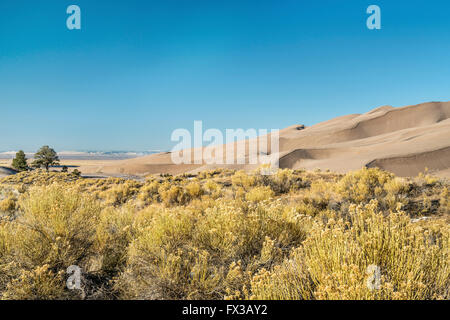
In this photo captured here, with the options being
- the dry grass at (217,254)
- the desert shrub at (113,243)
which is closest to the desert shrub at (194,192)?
the dry grass at (217,254)

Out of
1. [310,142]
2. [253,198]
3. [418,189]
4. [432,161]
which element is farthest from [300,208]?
[310,142]

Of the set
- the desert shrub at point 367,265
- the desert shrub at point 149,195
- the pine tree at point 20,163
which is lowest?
the desert shrub at point 149,195

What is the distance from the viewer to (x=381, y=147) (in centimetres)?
3288

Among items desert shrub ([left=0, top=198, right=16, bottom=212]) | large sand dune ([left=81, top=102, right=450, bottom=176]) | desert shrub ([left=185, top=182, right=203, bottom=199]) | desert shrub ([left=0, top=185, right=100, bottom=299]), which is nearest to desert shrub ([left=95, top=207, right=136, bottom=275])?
desert shrub ([left=0, top=185, right=100, bottom=299])

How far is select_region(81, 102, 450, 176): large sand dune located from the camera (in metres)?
24.3

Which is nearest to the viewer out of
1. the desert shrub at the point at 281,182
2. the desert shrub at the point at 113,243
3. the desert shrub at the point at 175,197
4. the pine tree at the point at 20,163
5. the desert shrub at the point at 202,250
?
the desert shrub at the point at 202,250

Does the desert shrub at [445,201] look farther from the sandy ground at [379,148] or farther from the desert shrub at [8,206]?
the sandy ground at [379,148]

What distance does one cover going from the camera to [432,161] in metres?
23.6

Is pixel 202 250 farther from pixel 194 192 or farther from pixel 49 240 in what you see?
pixel 194 192

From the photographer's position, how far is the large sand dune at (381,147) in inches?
958

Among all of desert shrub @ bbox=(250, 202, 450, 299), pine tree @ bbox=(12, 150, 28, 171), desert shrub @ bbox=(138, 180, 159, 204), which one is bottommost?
desert shrub @ bbox=(138, 180, 159, 204)

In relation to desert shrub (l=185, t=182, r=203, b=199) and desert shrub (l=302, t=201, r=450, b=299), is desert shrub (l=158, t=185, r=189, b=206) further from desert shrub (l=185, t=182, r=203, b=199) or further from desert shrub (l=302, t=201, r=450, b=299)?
desert shrub (l=302, t=201, r=450, b=299)

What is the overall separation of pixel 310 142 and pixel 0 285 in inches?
2484

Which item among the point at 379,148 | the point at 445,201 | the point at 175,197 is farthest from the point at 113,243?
the point at 379,148
